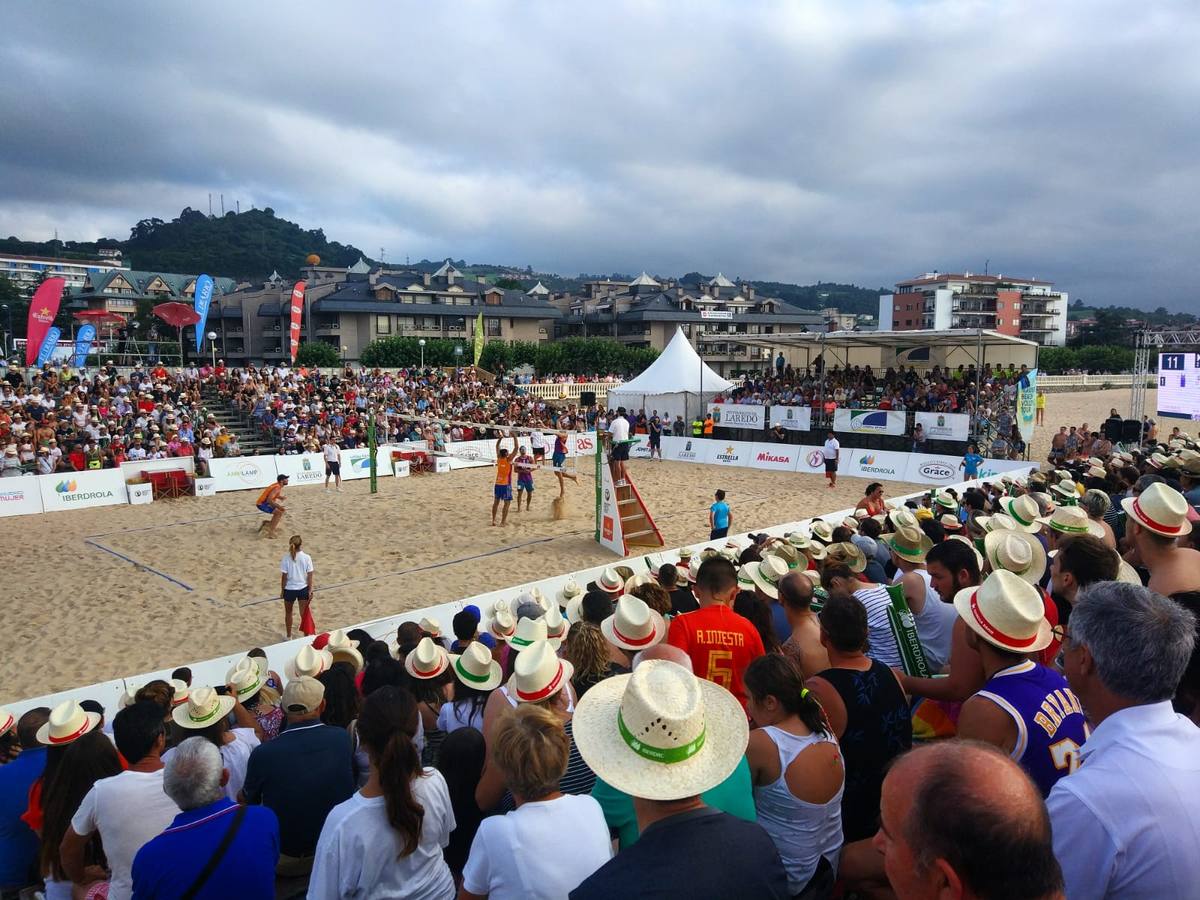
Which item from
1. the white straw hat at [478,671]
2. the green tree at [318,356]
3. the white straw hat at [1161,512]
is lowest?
the white straw hat at [478,671]

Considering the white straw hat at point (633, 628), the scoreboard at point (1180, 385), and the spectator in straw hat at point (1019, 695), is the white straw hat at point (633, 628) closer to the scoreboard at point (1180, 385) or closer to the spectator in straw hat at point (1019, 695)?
the spectator in straw hat at point (1019, 695)

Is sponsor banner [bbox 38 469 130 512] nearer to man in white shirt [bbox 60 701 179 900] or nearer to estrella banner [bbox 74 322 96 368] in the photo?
estrella banner [bbox 74 322 96 368]

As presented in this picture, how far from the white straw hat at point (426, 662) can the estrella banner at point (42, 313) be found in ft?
72.3

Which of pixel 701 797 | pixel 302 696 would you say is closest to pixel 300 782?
pixel 302 696

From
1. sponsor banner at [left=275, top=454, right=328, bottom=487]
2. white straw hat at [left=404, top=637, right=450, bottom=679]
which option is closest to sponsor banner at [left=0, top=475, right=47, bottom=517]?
sponsor banner at [left=275, top=454, right=328, bottom=487]

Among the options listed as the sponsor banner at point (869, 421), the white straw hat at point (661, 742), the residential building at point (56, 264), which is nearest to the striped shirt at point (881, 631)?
the white straw hat at point (661, 742)

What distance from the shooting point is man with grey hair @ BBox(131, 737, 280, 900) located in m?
2.29

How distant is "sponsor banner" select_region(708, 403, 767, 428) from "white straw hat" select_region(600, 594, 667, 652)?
20.8 m

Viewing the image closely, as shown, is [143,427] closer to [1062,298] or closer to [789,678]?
[789,678]

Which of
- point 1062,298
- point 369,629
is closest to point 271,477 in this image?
point 369,629

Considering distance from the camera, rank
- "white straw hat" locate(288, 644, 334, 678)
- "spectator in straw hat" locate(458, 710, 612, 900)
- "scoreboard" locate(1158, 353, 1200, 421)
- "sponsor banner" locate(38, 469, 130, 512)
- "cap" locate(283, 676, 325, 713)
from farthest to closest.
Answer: "scoreboard" locate(1158, 353, 1200, 421)
"sponsor banner" locate(38, 469, 130, 512)
"white straw hat" locate(288, 644, 334, 678)
"cap" locate(283, 676, 325, 713)
"spectator in straw hat" locate(458, 710, 612, 900)

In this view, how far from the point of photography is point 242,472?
18422 mm

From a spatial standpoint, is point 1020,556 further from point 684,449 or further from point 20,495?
point 684,449

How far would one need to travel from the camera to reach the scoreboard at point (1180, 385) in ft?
54.3
